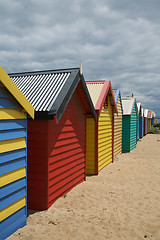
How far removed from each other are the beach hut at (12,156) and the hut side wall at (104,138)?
5.67 metres

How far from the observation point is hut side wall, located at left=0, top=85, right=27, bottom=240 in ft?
13.1

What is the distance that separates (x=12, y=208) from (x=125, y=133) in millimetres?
12831

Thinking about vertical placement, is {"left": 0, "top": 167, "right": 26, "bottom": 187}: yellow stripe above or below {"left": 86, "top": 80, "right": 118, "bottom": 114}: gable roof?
below

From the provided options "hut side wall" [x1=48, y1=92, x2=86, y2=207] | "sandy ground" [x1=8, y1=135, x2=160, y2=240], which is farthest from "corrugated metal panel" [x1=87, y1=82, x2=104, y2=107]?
"sandy ground" [x1=8, y1=135, x2=160, y2=240]

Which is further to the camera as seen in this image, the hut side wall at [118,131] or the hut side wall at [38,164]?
the hut side wall at [118,131]

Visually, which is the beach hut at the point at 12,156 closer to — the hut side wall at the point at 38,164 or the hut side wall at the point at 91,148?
the hut side wall at the point at 38,164

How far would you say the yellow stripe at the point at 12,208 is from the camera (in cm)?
398

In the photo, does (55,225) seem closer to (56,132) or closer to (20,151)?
(20,151)

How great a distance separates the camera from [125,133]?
53.3 ft

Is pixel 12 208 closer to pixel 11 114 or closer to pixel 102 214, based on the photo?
pixel 11 114

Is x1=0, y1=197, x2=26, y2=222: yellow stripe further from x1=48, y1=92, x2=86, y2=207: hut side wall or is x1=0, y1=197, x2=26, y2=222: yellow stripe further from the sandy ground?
x1=48, y1=92, x2=86, y2=207: hut side wall

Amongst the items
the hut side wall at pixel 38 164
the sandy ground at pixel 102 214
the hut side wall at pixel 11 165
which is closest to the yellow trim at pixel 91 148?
the sandy ground at pixel 102 214

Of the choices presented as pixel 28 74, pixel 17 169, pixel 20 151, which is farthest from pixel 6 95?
pixel 28 74

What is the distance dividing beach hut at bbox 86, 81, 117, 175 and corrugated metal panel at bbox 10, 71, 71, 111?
2739 millimetres
